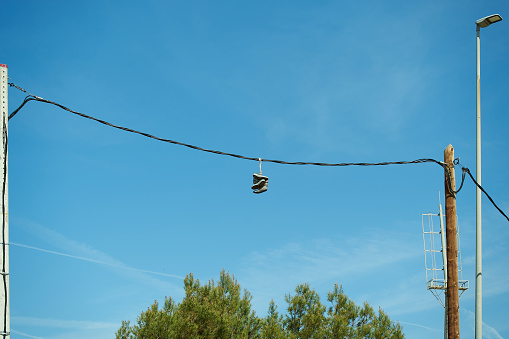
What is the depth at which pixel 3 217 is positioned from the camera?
10.0 meters

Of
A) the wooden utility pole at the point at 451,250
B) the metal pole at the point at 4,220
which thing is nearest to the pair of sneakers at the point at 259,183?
the wooden utility pole at the point at 451,250

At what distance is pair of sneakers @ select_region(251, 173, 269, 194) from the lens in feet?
41.3

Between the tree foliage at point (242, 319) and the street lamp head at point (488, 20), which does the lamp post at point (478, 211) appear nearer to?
the street lamp head at point (488, 20)

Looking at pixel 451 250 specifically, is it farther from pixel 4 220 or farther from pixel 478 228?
pixel 4 220

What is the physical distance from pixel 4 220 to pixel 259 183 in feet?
17.5

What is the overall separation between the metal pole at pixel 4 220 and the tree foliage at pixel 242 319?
18754 mm

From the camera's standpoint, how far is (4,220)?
10.0 metres

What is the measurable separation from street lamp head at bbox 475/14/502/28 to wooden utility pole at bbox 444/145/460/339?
518cm

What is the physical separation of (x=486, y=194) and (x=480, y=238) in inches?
48.9

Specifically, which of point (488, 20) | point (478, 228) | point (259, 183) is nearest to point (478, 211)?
point (478, 228)

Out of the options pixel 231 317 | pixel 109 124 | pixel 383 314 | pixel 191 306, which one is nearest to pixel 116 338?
pixel 191 306

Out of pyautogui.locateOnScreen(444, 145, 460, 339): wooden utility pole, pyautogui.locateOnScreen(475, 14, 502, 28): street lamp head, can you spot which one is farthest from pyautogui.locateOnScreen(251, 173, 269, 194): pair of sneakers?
pyautogui.locateOnScreen(475, 14, 502, 28): street lamp head

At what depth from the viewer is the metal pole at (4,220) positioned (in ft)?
31.4

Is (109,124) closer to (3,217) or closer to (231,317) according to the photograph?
(3,217)
